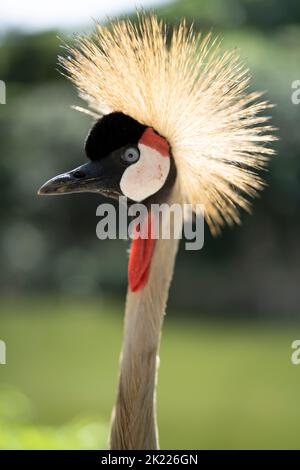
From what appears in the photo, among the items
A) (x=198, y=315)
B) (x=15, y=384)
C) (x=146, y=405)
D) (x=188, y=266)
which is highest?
(x=188, y=266)

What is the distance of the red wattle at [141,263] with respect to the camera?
1386 millimetres

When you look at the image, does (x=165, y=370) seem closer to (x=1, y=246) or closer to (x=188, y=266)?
(x=188, y=266)

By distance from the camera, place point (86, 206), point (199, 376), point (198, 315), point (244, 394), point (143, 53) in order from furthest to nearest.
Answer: point (86, 206) → point (198, 315) → point (199, 376) → point (244, 394) → point (143, 53)

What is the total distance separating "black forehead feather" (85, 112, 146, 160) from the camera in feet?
4.43

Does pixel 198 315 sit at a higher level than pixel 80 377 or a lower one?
higher

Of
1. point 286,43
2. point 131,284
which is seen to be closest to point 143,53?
point 131,284

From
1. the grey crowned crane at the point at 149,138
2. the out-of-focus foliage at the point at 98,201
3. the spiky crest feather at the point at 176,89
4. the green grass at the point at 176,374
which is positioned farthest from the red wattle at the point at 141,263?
the out-of-focus foliage at the point at 98,201

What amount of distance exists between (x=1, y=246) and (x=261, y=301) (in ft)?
7.89

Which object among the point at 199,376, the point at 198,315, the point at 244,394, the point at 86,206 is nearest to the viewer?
the point at 244,394

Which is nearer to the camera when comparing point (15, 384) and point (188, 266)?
point (15, 384)

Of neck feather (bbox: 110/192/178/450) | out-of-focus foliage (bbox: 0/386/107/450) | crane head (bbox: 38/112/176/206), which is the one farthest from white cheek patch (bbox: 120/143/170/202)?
out-of-focus foliage (bbox: 0/386/107/450)

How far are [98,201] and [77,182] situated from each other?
4734mm

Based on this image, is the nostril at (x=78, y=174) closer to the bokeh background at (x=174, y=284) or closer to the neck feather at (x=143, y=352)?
the neck feather at (x=143, y=352)

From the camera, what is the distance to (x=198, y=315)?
5500mm
